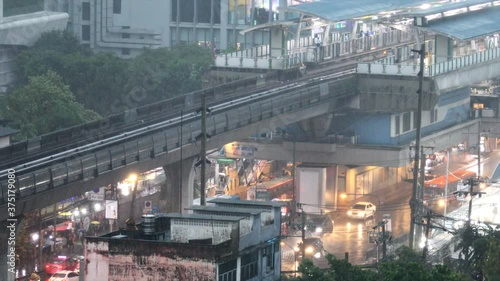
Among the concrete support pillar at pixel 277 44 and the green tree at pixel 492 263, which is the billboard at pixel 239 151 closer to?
the concrete support pillar at pixel 277 44

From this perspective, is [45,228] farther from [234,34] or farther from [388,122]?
[234,34]

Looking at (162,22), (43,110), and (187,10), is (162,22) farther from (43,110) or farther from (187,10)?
(43,110)

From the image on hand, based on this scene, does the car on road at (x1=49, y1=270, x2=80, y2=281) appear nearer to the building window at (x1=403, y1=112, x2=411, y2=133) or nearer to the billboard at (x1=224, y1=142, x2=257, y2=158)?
the billboard at (x1=224, y1=142, x2=257, y2=158)

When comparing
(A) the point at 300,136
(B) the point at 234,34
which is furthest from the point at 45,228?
(B) the point at 234,34

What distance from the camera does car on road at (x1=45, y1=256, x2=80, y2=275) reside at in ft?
132

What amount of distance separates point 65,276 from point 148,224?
10594mm

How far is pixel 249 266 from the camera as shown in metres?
29.2

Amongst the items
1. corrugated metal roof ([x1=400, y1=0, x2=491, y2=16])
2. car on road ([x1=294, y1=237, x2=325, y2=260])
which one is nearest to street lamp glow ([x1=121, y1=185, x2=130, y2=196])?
car on road ([x1=294, y1=237, x2=325, y2=260])

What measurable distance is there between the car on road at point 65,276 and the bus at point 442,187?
1585cm

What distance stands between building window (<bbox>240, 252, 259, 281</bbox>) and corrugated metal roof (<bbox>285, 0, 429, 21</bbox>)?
31860 millimetres

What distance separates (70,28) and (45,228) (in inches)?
2041

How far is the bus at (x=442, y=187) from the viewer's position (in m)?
51.7

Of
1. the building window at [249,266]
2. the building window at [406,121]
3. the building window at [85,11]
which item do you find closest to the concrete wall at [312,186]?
the building window at [406,121]

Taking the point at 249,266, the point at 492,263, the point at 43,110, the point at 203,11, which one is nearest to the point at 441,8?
the point at 43,110
